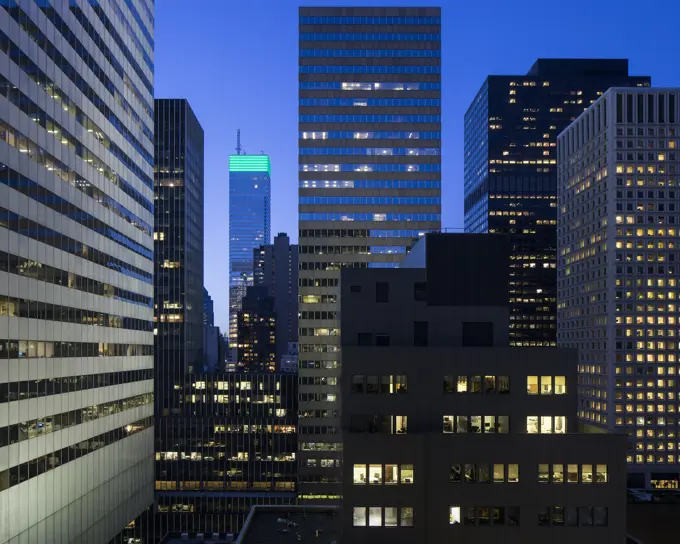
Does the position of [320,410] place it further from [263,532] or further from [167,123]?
[263,532]

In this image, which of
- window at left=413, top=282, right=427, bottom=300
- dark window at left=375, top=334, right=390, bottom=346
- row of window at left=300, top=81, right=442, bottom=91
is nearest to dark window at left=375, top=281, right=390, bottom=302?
window at left=413, top=282, right=427, bottom=300

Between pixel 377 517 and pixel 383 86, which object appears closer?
pixel 377 517

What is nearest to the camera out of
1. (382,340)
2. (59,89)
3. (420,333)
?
(420,333)

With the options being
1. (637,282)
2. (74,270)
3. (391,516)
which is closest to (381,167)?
(637,282)

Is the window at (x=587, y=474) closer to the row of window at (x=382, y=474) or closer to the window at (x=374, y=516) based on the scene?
the row of window at (x=382, y=474)

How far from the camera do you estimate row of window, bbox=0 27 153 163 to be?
54531 mm

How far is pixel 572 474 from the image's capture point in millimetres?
50656

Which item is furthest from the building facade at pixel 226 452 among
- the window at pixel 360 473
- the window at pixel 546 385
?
the window at pixel 546 385

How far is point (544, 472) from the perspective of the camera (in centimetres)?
5069

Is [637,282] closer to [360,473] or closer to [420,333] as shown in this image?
[420,333]

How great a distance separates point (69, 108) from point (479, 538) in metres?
58.2

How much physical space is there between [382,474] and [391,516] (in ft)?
11.0

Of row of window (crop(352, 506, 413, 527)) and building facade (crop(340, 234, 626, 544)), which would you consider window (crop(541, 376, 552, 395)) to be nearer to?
building facade (crop(340, 234, 626, 544))

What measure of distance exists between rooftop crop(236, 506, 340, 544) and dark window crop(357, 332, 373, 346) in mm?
16866
